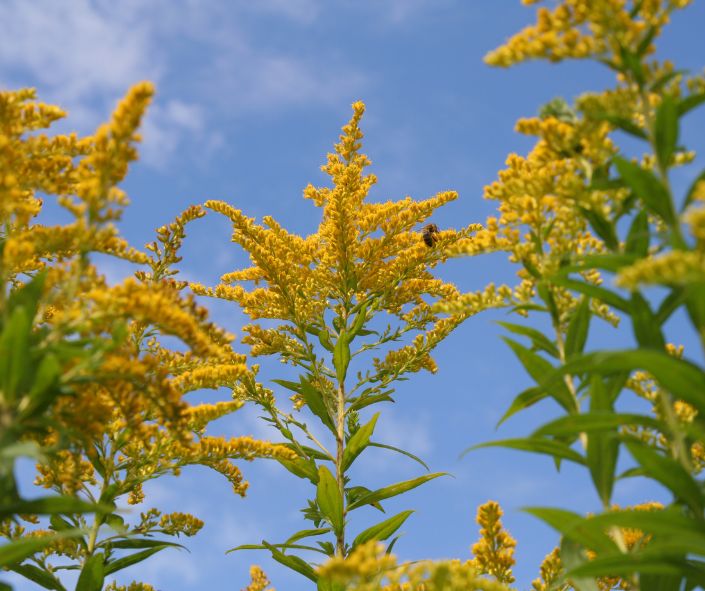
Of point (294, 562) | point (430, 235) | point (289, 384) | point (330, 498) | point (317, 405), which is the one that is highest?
point (430, 235)

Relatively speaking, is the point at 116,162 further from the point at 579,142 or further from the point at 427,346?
the point at 427,346

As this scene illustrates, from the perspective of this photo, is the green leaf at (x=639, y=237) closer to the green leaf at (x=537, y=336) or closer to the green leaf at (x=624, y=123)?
the green leaf at (x=624, y=123)

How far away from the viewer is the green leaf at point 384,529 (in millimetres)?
5887

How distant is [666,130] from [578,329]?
103 cm

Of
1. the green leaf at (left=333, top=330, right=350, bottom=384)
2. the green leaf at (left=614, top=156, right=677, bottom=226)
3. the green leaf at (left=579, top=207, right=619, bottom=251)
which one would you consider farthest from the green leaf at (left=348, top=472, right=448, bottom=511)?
the green leaf at (left=614, top=156, right=677, bottom=226)

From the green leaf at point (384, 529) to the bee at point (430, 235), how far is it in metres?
2.99

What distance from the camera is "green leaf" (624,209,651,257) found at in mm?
3191

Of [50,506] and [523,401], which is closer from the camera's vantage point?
[50,506]

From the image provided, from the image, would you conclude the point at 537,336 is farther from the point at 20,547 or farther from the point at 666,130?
the point at 20,547

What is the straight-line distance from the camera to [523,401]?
3436mm

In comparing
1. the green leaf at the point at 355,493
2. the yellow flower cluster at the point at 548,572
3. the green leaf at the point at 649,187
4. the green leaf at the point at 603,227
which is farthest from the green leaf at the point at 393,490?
the green leaf at the point at 649,187

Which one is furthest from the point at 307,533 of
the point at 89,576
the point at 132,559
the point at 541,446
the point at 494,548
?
the point at 541,446

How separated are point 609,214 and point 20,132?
9.48 feet

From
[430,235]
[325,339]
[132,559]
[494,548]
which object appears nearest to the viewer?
[494,548]
